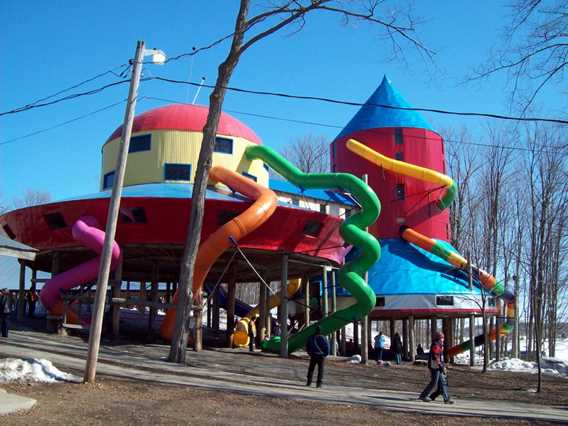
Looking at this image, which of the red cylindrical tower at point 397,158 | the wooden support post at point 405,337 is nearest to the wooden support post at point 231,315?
the red cylindrical tower at point 397,158

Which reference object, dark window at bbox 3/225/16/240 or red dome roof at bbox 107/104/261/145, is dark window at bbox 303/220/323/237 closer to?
red dome roof at bbox 107/104/261/145

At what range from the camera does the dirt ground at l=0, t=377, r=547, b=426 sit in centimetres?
954

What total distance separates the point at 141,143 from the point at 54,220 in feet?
18.4

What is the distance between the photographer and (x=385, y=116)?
40062 mm

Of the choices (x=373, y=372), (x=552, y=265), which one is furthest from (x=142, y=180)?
(x=552, y=265)

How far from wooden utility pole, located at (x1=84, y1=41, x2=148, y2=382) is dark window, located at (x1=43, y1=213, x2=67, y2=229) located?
13215 millimetres

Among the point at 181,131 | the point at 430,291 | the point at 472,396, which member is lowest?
the point at 472,396

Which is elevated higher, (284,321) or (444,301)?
(444,301)

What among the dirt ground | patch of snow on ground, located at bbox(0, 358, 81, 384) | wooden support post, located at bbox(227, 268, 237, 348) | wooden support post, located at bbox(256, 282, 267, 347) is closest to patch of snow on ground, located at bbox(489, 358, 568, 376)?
wooden support post, located at bbox(256, 282, 267, 347)

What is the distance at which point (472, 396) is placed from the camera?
17.0m

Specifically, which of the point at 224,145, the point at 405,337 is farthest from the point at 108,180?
the point at 405,337

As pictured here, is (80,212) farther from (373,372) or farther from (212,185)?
(373,372)

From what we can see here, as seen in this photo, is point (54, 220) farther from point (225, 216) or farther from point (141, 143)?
point (225, 216)

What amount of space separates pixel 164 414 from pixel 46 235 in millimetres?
18101
